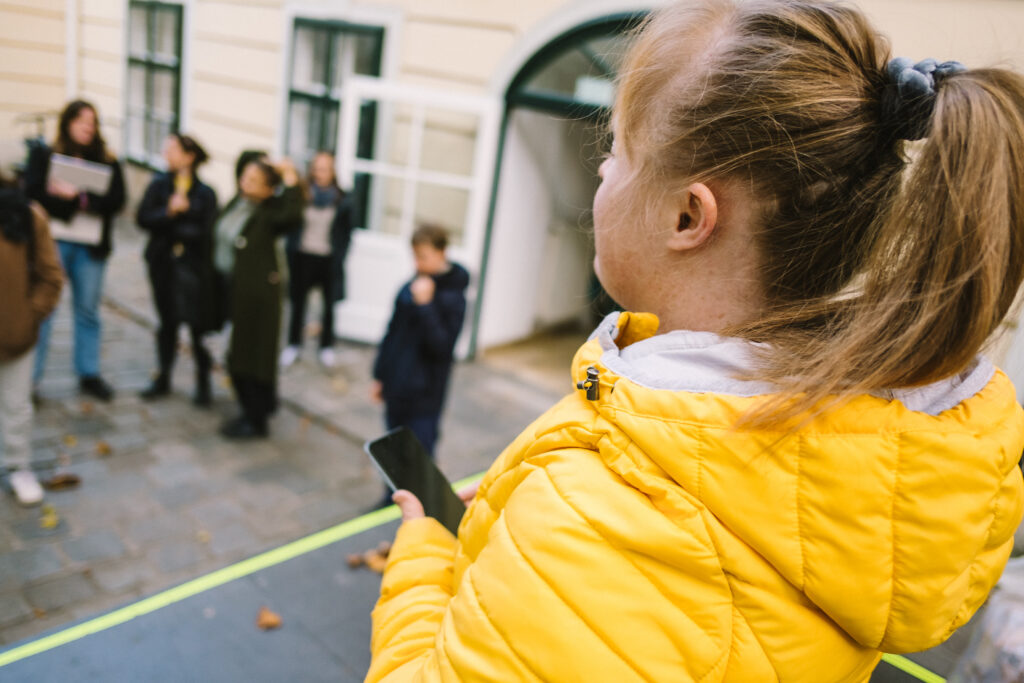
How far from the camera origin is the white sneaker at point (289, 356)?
5.86 metres

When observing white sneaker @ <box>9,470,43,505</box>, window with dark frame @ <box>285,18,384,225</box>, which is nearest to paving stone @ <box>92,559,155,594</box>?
white sneaker @ <box>9,470,43,505</box>

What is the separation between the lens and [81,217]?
4.50 metres

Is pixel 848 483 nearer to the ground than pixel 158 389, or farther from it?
farther from it

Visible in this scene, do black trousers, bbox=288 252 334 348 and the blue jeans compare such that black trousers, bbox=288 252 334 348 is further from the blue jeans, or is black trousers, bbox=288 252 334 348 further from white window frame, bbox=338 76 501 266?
the blue jeans

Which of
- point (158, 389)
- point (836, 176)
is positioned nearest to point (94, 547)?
point (158, 389)

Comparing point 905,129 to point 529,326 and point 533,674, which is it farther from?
point 529,326

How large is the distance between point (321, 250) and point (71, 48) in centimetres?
608

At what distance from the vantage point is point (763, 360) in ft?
2.31

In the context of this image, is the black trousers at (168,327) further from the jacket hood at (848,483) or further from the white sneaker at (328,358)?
the jacket hood at (848,483)

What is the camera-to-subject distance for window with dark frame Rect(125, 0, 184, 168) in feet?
28.2

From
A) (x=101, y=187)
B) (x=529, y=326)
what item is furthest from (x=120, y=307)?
(x=529, y=326)

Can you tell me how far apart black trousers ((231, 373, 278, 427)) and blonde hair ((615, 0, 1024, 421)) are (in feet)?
Result: 13.4

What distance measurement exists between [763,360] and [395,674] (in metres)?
0.57

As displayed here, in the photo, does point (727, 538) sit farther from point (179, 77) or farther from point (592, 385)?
point (179, 77)
